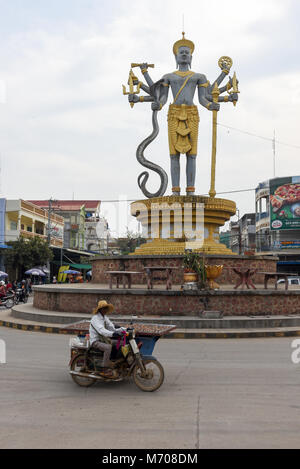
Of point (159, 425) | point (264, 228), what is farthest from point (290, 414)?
point (264, 228)

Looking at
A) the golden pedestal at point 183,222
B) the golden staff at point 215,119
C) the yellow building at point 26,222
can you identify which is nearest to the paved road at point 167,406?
the golden pedestal at point 183,222

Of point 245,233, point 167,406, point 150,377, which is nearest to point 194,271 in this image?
point 150,377

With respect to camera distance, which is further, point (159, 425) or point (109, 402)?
point (109, 402)

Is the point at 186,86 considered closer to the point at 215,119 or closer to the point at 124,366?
the point at 215,119

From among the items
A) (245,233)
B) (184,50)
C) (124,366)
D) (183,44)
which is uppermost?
(183,44)

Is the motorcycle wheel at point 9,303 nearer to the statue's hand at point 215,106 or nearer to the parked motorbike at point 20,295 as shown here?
the parked motorbike at point 20,295

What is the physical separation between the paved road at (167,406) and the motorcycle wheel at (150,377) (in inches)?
5.6

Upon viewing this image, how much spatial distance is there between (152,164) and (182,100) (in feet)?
9.52

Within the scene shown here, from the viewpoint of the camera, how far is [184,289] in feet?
39.3

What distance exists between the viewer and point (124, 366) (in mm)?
6301
